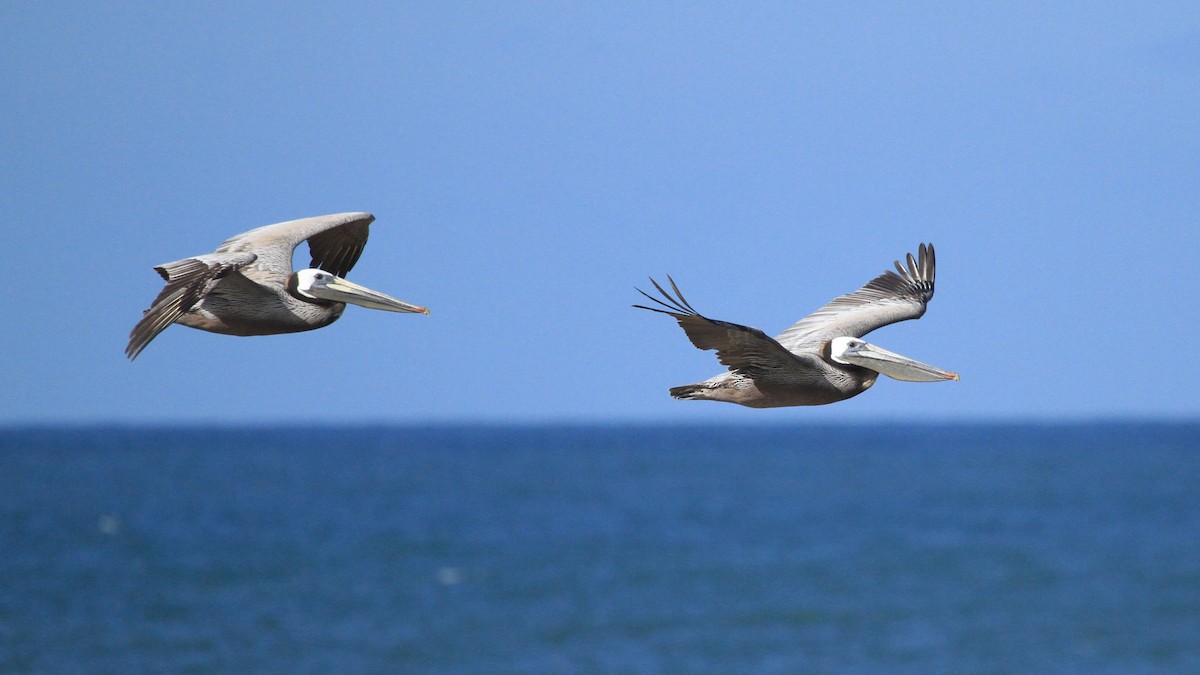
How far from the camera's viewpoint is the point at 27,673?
122 ft

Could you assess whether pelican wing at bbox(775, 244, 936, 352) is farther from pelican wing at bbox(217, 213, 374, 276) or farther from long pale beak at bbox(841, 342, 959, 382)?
pelican wing at bbox(217, 213, 374, 276)

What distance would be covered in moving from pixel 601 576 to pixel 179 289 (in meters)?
47.5

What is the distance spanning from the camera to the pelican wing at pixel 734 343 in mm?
6973

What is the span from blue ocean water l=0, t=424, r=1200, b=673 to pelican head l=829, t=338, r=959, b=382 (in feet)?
101

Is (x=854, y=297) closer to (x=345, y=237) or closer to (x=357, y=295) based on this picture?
(x=345, y=237)

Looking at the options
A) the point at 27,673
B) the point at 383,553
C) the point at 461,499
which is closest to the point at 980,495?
the point at 461,499

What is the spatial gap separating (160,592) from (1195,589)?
36256 millimetres

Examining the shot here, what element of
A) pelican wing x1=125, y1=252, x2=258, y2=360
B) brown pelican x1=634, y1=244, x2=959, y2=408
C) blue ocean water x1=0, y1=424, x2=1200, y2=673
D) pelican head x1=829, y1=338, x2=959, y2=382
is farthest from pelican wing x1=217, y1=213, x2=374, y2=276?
blue ocean water x1=0, y1=424, x2=1200, y2=673

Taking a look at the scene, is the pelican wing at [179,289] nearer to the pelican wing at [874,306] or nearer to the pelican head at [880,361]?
the pelican head at [880,361]

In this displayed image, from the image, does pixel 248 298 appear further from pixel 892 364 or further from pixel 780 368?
pixel 892 364

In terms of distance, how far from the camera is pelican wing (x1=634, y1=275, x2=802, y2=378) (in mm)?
6973

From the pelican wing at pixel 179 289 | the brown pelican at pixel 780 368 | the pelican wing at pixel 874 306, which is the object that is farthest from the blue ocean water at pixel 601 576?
the pelican wing at pixel 179 289

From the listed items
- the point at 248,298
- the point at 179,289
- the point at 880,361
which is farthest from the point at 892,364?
the point at 179,289

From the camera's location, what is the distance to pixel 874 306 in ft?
34.9
